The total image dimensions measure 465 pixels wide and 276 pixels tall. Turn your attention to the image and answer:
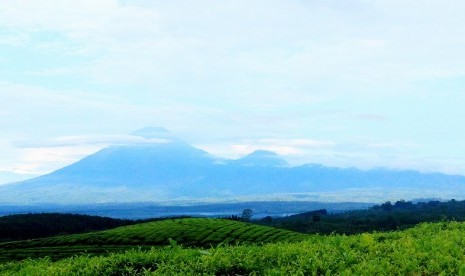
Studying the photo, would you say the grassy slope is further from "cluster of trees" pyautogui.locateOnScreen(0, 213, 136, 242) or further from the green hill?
"cluster of trees" pyautogui.locateOnScreen(0, 213, 136, 242)

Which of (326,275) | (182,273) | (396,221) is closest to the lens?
(326,275)

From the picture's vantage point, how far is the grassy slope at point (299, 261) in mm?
11201

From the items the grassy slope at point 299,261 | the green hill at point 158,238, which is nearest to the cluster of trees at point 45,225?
the green hill at point 158,238

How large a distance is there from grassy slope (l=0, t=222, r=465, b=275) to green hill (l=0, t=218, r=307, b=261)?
108 ft

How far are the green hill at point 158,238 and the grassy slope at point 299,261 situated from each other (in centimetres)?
3289

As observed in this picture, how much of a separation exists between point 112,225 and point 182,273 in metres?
121

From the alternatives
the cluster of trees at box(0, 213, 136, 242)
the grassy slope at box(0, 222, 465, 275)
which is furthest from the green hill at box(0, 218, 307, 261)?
the cluster of trees at box(0, 213, 136, 242)

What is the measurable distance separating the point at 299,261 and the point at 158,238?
40159mm

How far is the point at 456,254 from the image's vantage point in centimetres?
1217

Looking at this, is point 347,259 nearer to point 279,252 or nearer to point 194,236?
point 279,252

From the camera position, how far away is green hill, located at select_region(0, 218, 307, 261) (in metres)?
48.2

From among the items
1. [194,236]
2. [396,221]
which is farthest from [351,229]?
[194,236]

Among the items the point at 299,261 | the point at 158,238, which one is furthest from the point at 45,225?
the point at 299,261

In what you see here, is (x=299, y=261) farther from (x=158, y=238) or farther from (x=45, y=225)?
(x=45, y=225)
